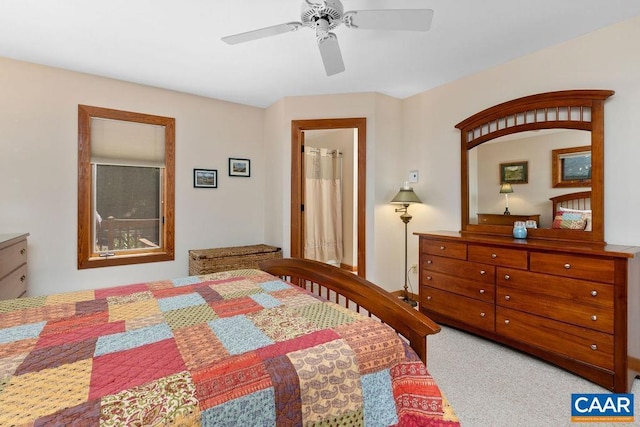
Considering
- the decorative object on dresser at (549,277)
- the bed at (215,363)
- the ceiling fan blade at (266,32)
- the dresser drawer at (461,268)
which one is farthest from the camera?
the dresser drawer at (461,268)

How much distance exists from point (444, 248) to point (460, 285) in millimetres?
347

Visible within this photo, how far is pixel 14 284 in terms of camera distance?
2477 mm

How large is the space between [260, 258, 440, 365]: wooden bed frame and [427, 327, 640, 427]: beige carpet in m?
0.90

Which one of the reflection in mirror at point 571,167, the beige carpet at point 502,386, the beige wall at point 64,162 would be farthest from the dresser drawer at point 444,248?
the beige wall at point 64,162

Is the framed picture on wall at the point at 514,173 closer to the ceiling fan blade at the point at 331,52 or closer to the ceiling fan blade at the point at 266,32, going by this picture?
the ceiling fan blade at the point at 331,52

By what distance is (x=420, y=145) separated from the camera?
3.68 meters

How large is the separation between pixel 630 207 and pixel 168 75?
Result: 13.4 ft

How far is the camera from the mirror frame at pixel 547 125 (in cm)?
230

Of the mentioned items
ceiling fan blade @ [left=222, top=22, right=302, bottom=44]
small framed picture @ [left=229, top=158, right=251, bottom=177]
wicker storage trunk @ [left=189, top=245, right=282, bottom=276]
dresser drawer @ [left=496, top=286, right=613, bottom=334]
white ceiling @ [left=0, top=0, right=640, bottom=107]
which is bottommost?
dresser drawer @ [left=496, top=286, right=613, bottom=334]

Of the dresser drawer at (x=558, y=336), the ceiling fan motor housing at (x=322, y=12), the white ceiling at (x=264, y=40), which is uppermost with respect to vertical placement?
the white ceiling at (x=264, y=40)

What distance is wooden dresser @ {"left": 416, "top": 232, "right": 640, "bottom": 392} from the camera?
190cm

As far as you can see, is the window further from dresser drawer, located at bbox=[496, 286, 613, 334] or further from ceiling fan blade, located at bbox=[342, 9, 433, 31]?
dresser drawer, located at bbox=[496, 286, 613, 334]

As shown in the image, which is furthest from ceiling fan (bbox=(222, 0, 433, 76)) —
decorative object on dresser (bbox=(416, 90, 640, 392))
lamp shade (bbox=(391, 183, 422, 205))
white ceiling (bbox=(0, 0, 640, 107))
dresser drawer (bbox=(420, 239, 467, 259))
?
lamp shade (bbox=(391, 183, 422, 205))

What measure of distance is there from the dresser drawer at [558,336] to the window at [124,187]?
11.2 feet
